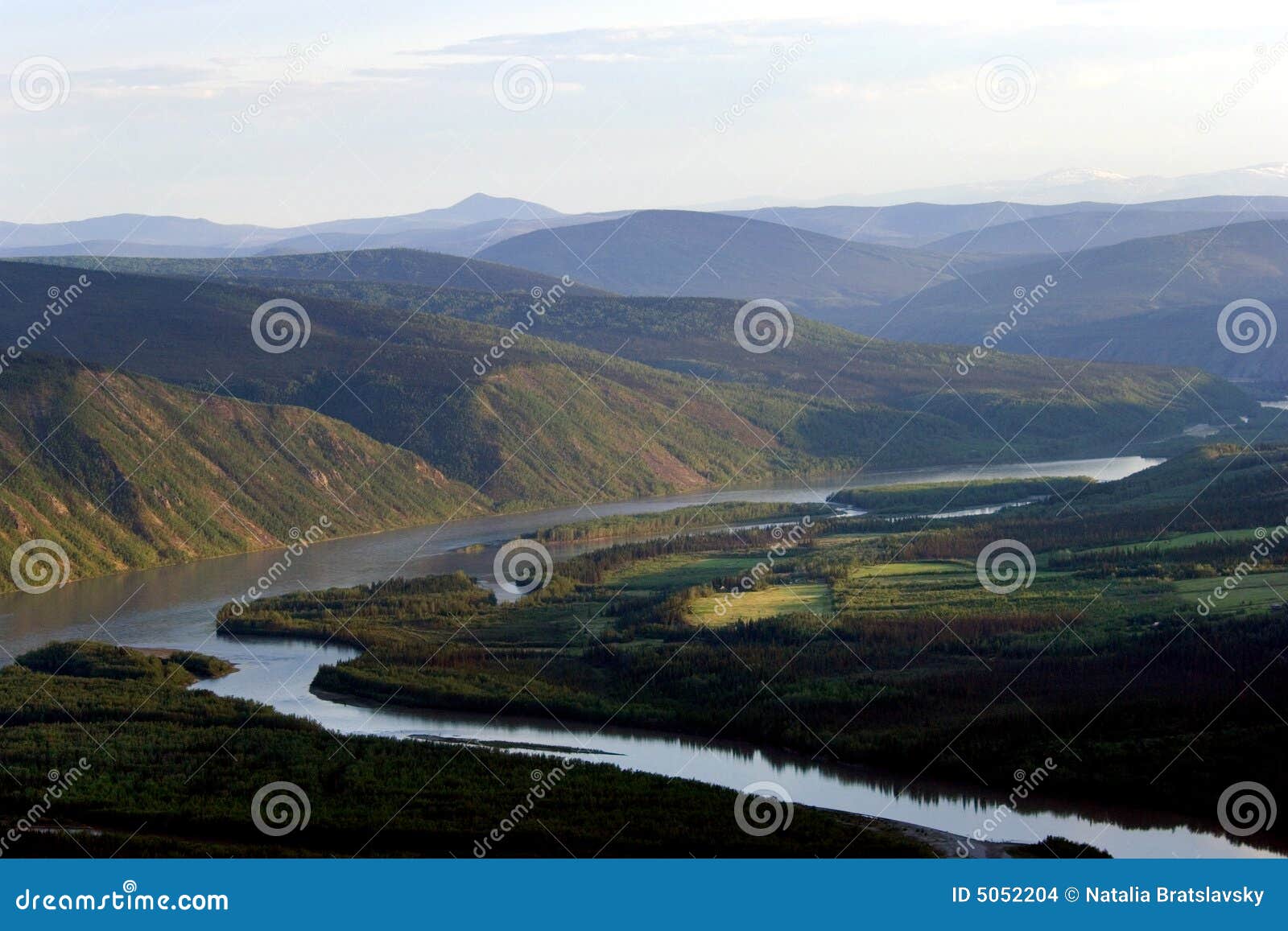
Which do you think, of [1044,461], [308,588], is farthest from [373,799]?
[1044,461]

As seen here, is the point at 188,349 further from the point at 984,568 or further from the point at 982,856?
the point at 982,856

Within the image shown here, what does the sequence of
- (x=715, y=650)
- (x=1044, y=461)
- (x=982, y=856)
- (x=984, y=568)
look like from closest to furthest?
(x=982, y=856), (x=715, y=650), (x=984, y=568), (x=1044, y=461)

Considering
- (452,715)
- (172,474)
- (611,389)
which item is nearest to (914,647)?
(452,715)

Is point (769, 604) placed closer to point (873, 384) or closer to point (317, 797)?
point (317, 797)

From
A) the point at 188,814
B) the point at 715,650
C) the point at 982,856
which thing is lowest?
the point at 188,814

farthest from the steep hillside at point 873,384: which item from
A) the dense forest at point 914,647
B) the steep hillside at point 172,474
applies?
the dense forest at point 914,647

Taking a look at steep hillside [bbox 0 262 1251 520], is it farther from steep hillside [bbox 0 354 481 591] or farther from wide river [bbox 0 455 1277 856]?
wide river [bbox 0 455 1277 856]
